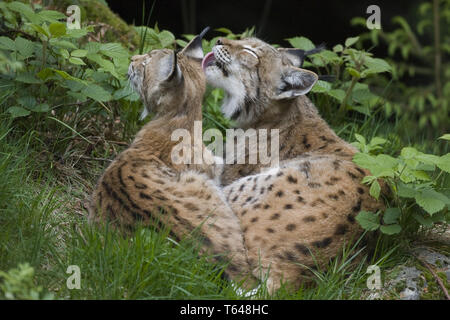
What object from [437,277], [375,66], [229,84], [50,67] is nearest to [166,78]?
[229,84]

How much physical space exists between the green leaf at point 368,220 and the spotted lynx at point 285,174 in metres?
0.10

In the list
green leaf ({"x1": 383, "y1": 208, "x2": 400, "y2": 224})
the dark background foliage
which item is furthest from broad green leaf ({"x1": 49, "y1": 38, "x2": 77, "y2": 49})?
the dark background foliage

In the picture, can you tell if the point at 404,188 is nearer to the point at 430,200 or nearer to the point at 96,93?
the point at 430,200

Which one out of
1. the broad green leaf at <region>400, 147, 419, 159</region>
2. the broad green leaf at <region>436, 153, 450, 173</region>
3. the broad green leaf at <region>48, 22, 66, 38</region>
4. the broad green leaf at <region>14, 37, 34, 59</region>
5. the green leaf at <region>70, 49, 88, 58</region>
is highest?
the broad green leaf at <region>48, 22, 66, 38</region>

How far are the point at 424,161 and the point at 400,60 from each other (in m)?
6.21

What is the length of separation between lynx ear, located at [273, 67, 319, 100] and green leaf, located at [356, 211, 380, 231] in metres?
1.33

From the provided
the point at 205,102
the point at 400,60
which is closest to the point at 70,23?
the point at 205,102

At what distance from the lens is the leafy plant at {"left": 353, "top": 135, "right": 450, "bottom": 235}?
4363 mm

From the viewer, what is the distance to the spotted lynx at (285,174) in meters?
4.39

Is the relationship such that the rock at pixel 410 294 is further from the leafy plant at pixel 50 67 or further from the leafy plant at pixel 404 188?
the leafy plant at pixel 50 67

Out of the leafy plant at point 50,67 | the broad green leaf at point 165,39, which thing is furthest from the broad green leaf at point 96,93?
the broad green leaf at point 165,39

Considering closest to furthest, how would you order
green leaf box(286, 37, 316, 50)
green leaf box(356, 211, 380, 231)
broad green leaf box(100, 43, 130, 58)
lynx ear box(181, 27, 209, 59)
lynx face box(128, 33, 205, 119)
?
green leaf box(356, 211, 380, 231) < lynx face box(128, 33, 205, 119) < broad green leaf box(100, 43, 130, 58) < lynx ear box(181, 27, 209, 59) < green leaf box(286, 37, 316, 50)

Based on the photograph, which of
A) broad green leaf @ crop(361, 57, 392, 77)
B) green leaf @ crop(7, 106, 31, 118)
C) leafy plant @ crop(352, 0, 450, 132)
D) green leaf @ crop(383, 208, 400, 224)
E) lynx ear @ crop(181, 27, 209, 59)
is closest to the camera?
green leaf @ crop(383, 208, 400, 224)

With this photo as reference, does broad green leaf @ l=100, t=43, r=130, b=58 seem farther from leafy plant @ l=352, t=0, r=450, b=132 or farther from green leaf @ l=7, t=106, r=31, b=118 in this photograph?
leafy plant @ l=352, t=0, r=450, b=132
